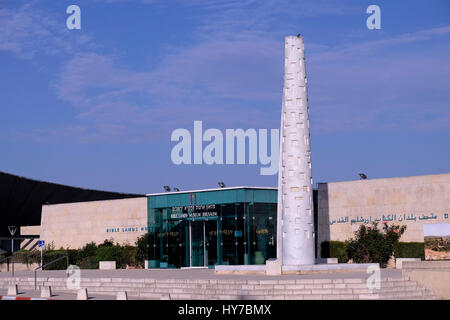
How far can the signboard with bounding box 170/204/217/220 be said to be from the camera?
147 ft

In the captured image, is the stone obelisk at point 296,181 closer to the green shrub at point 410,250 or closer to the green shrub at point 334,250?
the green shrub at point 410,250

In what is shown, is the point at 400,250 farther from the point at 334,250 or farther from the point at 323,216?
the point at 323,216

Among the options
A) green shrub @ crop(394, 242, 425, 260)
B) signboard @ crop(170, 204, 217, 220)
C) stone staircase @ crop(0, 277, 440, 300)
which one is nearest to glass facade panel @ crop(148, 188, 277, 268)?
signboard @ crop(170, 204, 217, 220)

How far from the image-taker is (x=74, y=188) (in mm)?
77750

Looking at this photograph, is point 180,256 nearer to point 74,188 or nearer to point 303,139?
point 303,139

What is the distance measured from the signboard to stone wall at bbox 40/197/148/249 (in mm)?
4258

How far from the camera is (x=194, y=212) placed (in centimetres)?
4578

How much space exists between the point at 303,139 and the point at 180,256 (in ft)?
54.0

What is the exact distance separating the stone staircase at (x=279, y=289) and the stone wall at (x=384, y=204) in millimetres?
14243

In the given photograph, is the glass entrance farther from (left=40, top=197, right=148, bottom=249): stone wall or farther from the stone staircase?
the stone staircase

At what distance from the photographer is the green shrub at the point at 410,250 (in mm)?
39625
